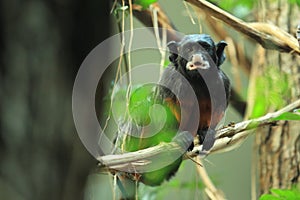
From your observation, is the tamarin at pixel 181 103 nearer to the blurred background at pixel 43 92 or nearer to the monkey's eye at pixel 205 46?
the monkey's eye at pixel 205 46

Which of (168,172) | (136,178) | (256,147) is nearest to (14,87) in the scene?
(136,178)

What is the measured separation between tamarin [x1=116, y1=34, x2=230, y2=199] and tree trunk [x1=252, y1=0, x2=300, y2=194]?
1.37 ft

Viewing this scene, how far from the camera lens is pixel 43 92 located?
0.85 ft

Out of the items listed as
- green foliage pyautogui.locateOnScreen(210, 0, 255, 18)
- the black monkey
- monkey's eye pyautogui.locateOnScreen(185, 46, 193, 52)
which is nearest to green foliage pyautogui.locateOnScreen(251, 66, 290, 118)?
green foliage pyautogui.locateOnScreen(210, 0, 255, 18)

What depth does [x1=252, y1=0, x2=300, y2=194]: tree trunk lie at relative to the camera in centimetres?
139

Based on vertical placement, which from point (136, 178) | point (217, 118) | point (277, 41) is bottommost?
point (136, 178)

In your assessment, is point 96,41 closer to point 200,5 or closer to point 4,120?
point 4,120

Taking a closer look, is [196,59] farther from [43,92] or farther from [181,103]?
[43,92]

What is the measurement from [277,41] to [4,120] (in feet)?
3.00

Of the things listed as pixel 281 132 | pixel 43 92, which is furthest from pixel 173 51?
pixel 43 92

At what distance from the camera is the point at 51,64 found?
257 mm

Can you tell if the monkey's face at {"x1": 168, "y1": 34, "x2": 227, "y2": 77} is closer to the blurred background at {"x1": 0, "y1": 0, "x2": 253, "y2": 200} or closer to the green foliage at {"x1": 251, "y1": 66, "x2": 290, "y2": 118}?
the green foliage at {"x1": 251, "y1": 66, "x2": 290, "y2": 118}

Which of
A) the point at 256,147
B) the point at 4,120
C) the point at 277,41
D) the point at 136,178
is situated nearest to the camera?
the point at 4,120

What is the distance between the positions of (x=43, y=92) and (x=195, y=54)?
0.63 meters
